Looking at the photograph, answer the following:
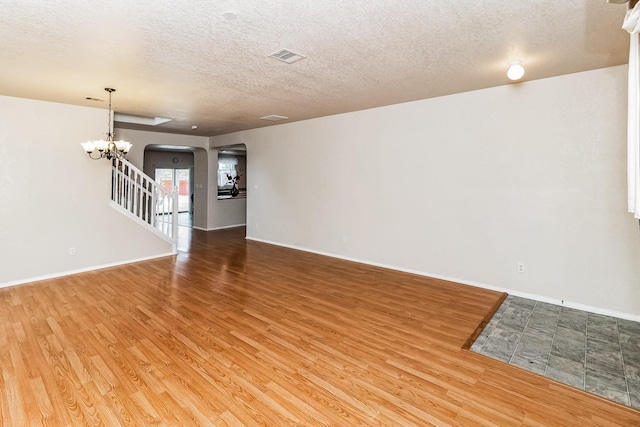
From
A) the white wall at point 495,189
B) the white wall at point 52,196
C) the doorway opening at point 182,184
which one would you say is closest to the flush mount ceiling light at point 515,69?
the white wall at point 495,189

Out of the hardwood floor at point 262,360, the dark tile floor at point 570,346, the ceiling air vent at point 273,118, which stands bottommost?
the hardwood floor at point 262,360

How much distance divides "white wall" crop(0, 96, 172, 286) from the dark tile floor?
5.78 meters

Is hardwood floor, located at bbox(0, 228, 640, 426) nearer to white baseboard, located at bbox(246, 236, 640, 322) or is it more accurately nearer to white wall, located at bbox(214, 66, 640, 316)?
white baseboard, located at bbox(246, 236, 640, 322)

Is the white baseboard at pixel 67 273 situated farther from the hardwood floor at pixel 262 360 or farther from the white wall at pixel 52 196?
the hardwood floor at pixel 262 360

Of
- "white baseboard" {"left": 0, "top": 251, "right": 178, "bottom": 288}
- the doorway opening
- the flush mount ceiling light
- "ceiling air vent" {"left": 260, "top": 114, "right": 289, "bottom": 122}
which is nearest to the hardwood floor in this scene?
"white baseboard" {"left": 0, "top": 251, "right": 178, "bottom": 288}

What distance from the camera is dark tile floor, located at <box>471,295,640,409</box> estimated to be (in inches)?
90.7

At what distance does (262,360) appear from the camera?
8.32ft

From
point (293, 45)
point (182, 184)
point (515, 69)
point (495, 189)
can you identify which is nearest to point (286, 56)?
point (293, 45)

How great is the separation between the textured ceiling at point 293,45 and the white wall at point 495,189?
44 cm

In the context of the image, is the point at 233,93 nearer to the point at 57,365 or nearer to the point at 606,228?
the point at 57,365

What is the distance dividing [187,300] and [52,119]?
3.63 metres

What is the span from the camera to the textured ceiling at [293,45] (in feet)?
7.15

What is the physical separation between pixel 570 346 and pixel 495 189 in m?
2.04

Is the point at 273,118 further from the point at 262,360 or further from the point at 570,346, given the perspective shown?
the point at 570,346
